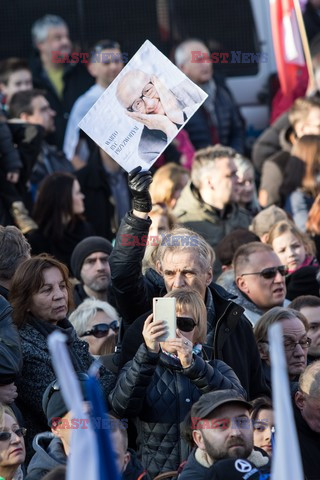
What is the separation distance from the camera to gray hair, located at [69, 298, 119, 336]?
8.05m

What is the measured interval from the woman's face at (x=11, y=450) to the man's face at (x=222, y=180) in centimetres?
394

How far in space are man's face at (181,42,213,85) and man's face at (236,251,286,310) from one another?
15.3 ft

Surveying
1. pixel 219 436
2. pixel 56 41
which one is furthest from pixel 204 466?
pixel 56 41

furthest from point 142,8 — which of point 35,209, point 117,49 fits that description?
point 35,209

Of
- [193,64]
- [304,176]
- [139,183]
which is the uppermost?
[139,183]

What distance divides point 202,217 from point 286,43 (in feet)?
12.3

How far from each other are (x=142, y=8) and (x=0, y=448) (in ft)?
26.4

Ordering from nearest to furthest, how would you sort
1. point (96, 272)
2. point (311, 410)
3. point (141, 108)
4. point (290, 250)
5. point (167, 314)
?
1. point (167, 314)
2. point (311, 410)
3. point (141, 108)
4. point (96, 272)
5. point (290, 250)

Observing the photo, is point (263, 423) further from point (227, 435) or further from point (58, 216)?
point (58, 216)

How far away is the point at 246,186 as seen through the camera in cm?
1085

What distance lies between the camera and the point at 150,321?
657cm

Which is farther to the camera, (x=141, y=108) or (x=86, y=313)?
(x=86, y=313)

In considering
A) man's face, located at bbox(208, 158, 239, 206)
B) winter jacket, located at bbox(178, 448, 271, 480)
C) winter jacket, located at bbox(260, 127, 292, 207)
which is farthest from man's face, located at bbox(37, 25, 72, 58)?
winter jacket, located at bbox(178, 448, 271, 480)

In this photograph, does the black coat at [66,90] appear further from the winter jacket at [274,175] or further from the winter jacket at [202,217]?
the winter jacket at [202,217]
